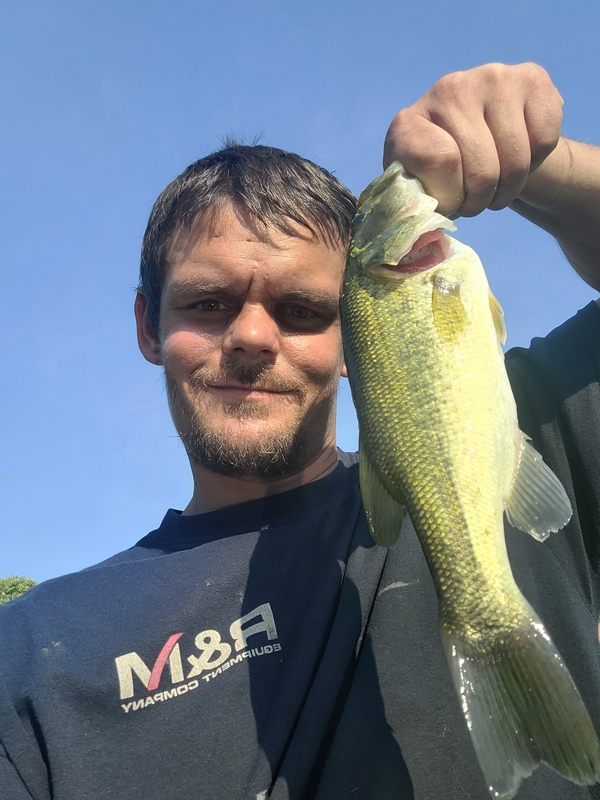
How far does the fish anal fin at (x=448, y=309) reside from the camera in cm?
192

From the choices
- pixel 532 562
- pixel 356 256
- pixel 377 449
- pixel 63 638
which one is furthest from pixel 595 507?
pixel 63 638

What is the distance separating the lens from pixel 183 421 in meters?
2.85

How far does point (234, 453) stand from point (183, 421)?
359mm

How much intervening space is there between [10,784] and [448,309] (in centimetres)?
215

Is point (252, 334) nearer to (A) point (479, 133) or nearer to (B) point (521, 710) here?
(A) point (479, 133)

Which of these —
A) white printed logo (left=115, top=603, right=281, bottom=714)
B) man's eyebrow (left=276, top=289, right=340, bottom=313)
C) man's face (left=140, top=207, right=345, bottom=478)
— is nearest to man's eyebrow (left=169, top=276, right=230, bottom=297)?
man's face (left=140, top=207, right=345, bottom=478)

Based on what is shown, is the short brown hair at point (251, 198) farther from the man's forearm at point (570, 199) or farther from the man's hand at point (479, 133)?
the man's hand at point (479, 133)

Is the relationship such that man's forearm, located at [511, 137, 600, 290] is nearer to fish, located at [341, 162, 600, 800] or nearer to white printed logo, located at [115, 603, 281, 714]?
fish, located at [341, 162, 600, 800]

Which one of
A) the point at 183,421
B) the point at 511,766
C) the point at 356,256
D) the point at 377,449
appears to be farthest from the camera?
the point at 183,421

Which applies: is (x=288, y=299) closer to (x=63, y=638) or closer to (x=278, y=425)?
(x=278, y=425)

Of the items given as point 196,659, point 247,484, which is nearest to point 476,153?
point 247,484

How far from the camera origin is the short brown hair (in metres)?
2.94

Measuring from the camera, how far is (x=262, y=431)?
8.68 feet

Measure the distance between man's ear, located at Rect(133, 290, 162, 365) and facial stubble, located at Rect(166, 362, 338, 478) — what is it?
31.0 inches
